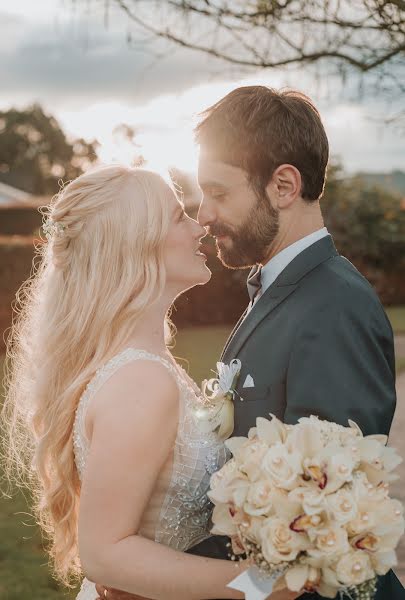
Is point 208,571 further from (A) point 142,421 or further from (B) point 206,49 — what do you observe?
(B) point 206,49

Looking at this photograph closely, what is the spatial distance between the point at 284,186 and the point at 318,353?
82 centimetres

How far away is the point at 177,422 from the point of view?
2742 millimetres

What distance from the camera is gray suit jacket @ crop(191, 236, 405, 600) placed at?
2615mm

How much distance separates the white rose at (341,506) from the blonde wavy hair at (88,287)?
99 cm

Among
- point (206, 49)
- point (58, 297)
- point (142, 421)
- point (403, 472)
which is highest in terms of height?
point (206, 49)

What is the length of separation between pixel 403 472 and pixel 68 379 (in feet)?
18.5

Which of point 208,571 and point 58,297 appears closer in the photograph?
point 208,571

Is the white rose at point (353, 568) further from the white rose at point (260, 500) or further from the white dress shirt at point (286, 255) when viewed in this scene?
the white dress shirt at point (286, 255)

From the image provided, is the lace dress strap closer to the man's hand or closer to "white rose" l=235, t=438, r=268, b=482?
the man's hand

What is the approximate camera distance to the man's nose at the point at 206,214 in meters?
3.33

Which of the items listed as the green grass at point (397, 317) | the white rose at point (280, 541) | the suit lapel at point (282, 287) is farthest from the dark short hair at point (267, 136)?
the green grass at point (397, 317)

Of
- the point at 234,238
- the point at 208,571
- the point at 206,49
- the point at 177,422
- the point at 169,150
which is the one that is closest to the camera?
the point at 208,571

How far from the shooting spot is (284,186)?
3232 mm

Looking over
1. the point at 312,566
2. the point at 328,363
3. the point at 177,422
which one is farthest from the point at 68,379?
the point at 312,566
